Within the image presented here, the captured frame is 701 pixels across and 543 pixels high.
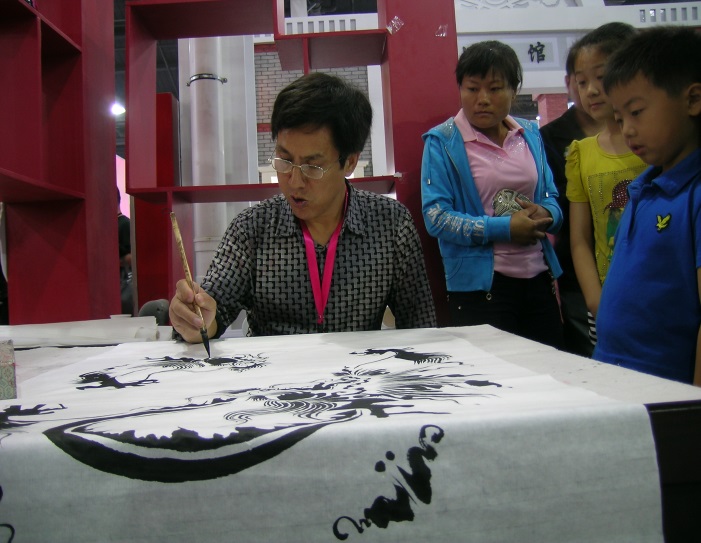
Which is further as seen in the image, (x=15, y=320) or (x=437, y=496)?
(x=15, y=320)

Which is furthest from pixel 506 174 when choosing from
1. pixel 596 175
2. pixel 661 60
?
pixel 661 60

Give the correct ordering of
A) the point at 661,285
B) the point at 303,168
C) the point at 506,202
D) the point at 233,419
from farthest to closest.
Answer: the point at 506,202, the point at 303,168, the point at 661,285, the point at 233,419

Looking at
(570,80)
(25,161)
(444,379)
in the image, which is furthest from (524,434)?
(25,161)

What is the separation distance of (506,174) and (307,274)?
64 centimetres

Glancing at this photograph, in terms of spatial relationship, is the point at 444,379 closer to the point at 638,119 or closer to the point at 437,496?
the point at 437,496

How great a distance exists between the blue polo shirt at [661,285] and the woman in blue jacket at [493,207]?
→ 416mm

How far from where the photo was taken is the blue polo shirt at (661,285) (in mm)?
916

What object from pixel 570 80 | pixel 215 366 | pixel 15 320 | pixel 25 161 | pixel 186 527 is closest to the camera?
pixel 186 527

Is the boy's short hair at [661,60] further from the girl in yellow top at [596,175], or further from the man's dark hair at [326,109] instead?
the man's dark hair at [326,109]

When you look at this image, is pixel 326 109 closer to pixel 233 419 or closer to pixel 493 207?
pixel 493 207

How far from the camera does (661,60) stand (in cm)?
100

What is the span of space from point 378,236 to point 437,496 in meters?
0.94

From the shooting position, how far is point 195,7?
2.01 metres

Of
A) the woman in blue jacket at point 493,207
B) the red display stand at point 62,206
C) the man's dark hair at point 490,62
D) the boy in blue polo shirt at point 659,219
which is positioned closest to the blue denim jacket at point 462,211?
the woman in blue jacket at point 493,207
